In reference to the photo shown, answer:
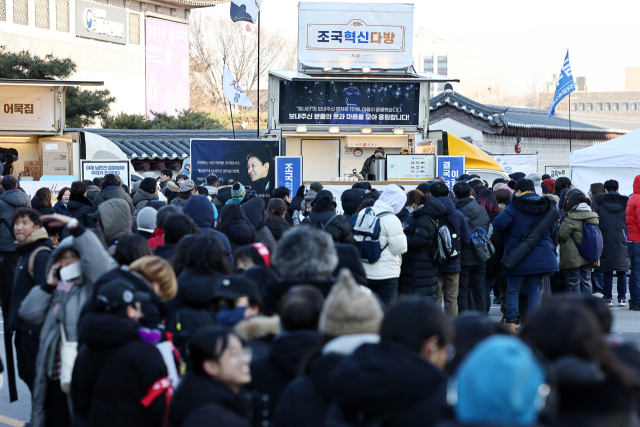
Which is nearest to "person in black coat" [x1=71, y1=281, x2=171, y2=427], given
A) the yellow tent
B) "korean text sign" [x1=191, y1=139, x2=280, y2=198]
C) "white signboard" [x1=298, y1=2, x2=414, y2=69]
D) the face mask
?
the face mask

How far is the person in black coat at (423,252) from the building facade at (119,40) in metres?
30.7

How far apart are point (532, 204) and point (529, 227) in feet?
0.89

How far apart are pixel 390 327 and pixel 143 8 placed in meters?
41.6

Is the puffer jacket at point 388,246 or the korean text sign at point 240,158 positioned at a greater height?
the korean text sign at point 240,158

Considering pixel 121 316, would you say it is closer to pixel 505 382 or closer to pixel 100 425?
pixel 100 425

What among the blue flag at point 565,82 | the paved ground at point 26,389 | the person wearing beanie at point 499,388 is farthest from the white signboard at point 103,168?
the blue flag at point 565,82

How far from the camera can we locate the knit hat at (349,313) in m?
2.76

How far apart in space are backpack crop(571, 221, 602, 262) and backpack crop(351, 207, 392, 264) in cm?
327

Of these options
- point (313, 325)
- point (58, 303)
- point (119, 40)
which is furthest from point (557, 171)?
point (119, 40)

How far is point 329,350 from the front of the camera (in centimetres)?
262

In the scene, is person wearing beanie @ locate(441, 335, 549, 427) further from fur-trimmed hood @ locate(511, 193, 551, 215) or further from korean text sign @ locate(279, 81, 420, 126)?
korean text sign @ locate(279, 81, 420, 126)

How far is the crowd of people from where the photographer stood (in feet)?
7.04

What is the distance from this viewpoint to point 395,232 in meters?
7.10

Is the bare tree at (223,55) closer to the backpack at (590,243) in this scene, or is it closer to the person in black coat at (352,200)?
the backpack at (590,243)
